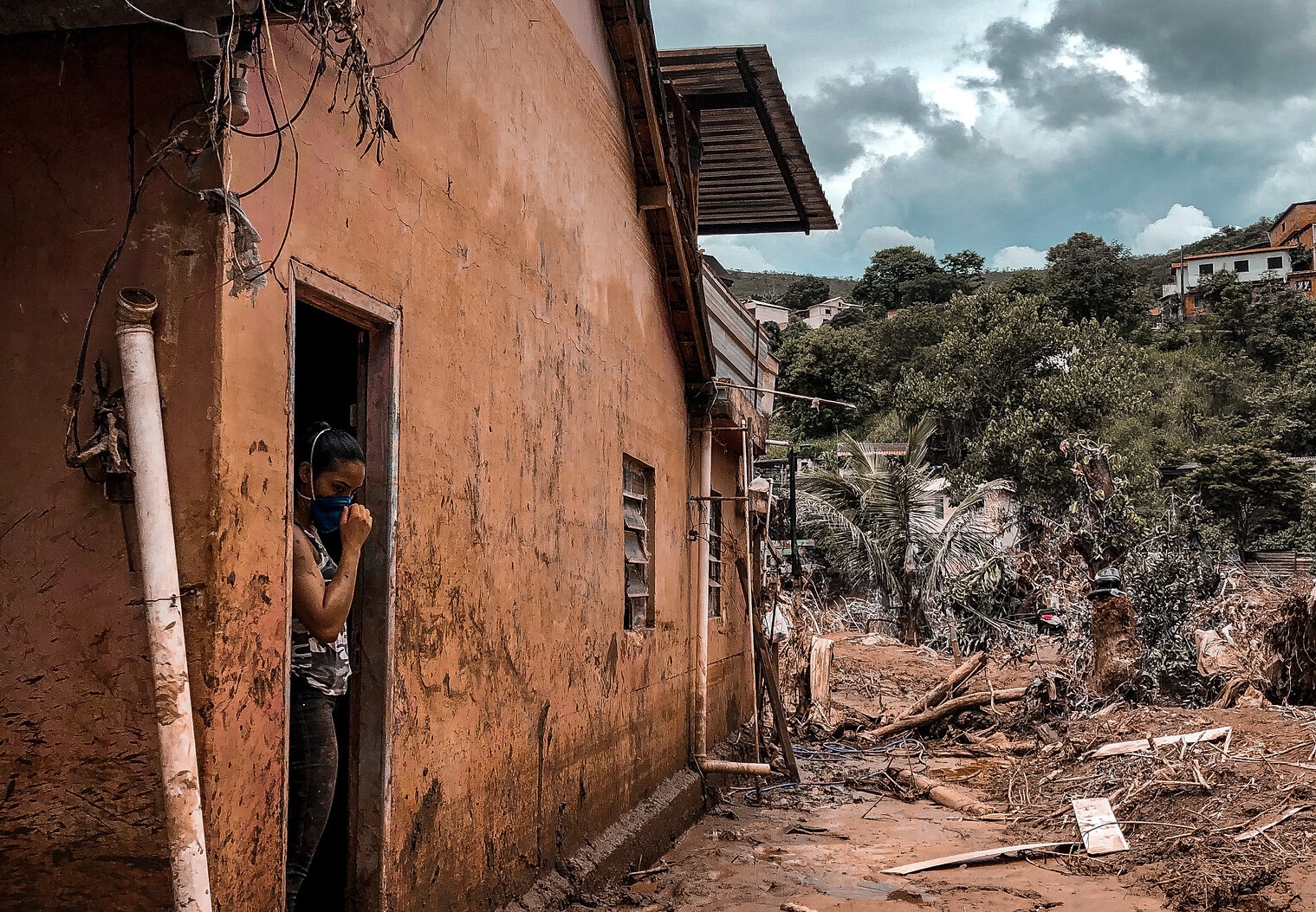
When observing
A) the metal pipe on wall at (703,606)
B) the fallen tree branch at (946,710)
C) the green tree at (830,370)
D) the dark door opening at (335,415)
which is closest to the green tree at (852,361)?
the green tree at (830,370)

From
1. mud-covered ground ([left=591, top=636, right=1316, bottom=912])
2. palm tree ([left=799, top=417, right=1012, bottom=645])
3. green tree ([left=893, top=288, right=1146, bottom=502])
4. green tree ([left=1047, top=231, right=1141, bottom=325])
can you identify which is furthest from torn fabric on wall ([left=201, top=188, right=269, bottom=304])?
green tree ([left=1047, top=231, right=1141, bottom=325])

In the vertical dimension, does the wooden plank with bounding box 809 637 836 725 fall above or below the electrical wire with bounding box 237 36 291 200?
below

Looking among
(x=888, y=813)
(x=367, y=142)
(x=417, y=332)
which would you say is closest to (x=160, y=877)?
(x=417, y=332)

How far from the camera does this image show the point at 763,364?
12789mm

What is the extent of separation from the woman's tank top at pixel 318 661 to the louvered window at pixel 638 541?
12.8 feet

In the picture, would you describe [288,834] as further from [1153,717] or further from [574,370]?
[1153,717]

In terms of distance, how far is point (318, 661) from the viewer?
380cm

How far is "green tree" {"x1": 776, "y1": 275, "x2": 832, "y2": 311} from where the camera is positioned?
10100 centimetres

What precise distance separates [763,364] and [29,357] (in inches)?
399

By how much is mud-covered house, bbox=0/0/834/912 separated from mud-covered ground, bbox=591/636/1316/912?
59.9 inches

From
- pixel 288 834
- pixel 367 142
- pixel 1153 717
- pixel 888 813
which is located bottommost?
pixel 888 813

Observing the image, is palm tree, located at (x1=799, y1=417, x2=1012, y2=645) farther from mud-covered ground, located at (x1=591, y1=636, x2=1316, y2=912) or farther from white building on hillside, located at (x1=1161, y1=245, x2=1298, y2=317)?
white building on hillside, located at (x1=1161, y1=245, x2=1298, y2=317)

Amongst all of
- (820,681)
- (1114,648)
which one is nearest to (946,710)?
(820,681)

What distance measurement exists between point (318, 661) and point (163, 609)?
997 millimetres
